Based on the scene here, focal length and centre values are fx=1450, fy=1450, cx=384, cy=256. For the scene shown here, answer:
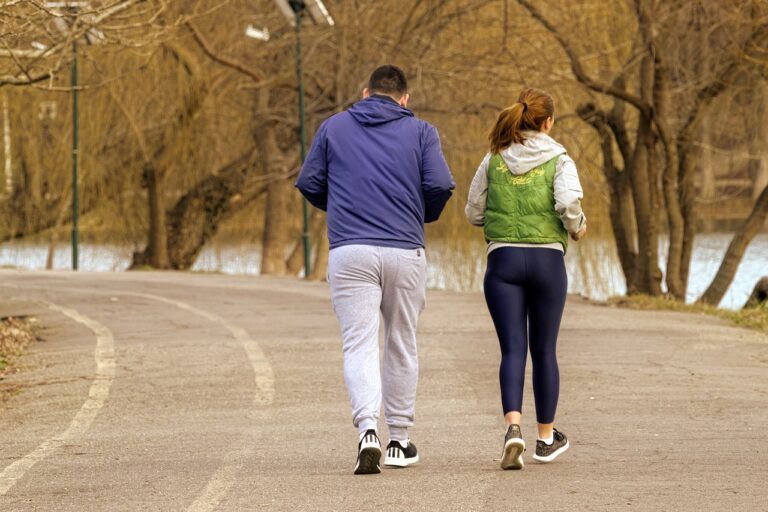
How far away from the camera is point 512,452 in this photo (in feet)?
22.3

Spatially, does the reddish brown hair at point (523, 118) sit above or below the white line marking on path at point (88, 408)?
above

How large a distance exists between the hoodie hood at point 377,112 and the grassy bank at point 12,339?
5263 mm

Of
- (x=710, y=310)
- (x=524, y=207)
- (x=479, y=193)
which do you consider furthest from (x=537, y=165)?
(x=710, y=310)

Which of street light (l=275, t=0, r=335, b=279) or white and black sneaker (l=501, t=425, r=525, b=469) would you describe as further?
street light (l=275, t=0, r=335, b=279)

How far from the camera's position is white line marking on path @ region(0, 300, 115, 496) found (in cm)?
715

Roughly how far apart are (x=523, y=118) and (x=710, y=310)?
10.4 m

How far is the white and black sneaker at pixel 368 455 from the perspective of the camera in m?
6.76

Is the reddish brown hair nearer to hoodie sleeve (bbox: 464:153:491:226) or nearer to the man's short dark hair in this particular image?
hoodie sleeve (bbox: 464:153:491:226)

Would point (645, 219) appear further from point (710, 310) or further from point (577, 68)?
point (710, 310)

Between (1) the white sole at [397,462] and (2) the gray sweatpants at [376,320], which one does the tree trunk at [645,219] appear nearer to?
(2) the gray sweatpants at [376,320]

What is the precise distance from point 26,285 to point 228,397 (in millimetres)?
12171

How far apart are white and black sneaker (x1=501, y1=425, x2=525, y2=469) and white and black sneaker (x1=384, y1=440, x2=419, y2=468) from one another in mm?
459

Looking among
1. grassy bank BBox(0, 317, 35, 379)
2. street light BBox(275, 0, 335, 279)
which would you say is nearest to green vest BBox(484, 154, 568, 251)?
grassy bank BBox(0, 317, 35, 379)

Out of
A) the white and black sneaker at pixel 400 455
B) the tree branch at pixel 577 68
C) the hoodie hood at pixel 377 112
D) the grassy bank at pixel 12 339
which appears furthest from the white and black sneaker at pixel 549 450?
the tree branch at pixel 577 68
